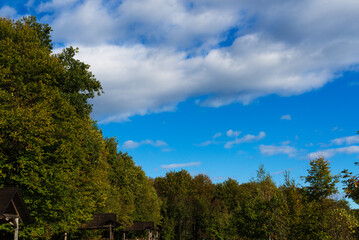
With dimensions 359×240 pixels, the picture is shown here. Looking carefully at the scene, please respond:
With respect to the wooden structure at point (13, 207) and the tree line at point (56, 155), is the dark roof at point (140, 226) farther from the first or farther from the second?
the wooden structure at point (13, 207)

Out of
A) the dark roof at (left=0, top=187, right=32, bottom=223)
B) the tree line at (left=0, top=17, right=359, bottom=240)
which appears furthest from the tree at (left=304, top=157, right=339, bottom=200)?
the dark roof at (left=0, top=187, right=32, bottom=223)

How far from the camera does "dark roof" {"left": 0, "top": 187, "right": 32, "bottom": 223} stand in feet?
64.3

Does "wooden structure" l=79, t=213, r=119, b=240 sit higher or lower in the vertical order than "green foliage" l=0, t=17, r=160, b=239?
lower

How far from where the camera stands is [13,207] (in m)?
21.4

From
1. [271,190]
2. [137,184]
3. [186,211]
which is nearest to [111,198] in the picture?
[137,184]

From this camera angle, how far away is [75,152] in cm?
3500

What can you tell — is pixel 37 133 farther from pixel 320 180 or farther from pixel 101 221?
pixel 320 180

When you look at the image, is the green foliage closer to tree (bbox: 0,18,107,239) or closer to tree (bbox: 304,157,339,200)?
tree (bbox: 0,18,107,239)

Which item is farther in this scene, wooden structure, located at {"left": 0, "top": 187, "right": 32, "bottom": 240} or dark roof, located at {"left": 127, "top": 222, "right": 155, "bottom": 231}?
dark roof, located at {"left": 127, "top": 222, "right": 155, "bottom": 231}

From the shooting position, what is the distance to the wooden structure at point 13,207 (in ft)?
64.8

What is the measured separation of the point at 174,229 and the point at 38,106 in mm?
89830

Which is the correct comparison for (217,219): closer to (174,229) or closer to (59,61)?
(174,229)

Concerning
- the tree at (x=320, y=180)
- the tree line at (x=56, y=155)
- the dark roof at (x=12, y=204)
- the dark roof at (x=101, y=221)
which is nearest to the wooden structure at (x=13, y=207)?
the dark roof at (x=12, y=204)

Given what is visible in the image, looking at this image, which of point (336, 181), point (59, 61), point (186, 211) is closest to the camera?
point (59, 61)
